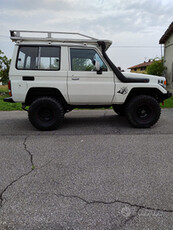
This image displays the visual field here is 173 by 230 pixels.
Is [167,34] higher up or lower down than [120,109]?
higher up

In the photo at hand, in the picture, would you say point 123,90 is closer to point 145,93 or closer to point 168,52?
point 145,93

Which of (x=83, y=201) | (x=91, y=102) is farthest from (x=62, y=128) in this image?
(x=83, y=201)

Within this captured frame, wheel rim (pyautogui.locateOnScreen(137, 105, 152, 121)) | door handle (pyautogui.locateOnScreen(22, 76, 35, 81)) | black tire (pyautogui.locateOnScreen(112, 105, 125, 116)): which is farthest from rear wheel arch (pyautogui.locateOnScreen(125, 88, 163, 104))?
door handle (pyautogui.locateOnScreen(22, 76, 35, 81))

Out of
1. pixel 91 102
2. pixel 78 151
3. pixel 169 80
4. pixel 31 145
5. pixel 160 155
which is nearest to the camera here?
pixel 160 155

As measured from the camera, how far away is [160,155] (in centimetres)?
308

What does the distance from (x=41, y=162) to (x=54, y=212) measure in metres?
1.20

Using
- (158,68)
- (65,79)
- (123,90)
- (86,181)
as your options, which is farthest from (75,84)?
(158,68)

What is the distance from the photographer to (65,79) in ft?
14.0

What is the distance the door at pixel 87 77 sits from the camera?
4.29 m

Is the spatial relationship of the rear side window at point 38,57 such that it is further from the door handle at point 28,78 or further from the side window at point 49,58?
the door handle at point 28,78

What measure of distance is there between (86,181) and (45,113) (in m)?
2.65

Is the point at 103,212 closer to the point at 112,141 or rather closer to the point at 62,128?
the point at 112,141

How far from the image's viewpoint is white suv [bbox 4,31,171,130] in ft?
13.8

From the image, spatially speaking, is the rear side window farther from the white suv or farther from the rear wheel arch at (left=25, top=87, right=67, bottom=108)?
the rear wheel arch at (left=25, top=87, right=67, bottom=108)
